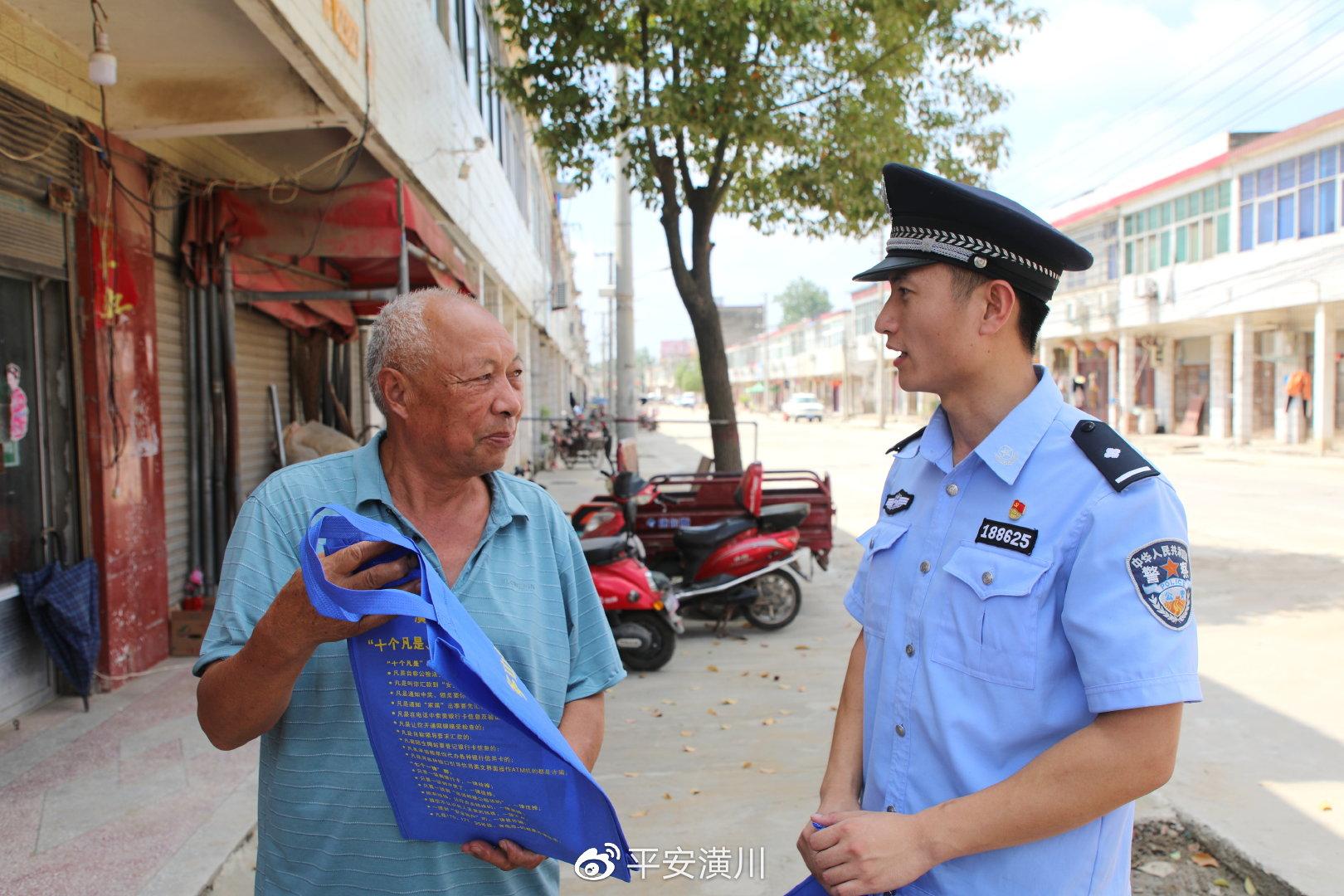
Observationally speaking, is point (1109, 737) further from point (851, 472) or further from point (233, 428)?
point (851, 472)

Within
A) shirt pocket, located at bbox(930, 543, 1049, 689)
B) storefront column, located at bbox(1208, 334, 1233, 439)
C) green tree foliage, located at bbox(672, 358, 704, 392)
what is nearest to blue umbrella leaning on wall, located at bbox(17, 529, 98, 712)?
shirt pocket, located at bbox(930, 543, 1049, 689)

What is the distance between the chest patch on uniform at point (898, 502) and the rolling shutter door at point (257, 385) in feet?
18.3

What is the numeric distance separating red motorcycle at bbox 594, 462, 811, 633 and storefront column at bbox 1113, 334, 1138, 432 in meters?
26.1

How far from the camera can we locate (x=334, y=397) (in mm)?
8242

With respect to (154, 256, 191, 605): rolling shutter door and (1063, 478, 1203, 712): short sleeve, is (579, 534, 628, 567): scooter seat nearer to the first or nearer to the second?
(154, 256, 191, 605): rolling shutter door

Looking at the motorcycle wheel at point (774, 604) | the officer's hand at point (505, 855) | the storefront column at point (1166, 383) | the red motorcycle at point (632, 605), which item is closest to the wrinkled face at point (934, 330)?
the officer's hand at point (505, 855)

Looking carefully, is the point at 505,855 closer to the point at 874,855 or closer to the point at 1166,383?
the point at 874,855

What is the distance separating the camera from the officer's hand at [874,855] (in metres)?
1.42

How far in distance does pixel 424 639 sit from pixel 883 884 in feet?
2.55

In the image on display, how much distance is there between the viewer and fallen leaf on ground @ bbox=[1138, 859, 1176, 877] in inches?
132

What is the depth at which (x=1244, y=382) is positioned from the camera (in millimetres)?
24406

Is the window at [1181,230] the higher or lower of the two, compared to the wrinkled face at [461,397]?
higher

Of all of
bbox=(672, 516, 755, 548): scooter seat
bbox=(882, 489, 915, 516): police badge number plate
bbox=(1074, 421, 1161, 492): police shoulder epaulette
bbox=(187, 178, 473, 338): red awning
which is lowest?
bbox=(672, 516, 755, 548): scooter seat

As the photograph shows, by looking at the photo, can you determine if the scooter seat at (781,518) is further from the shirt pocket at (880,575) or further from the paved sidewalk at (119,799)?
the shirt pocket at (880,575)
